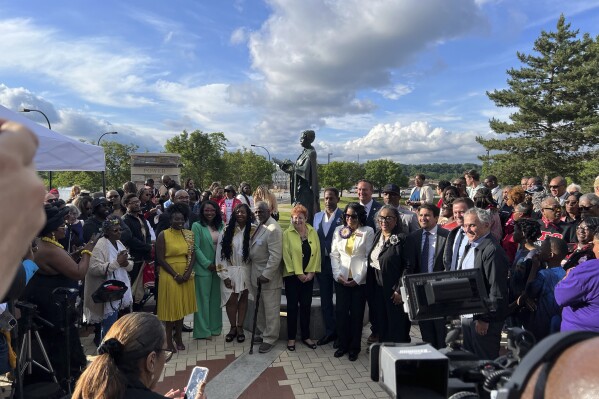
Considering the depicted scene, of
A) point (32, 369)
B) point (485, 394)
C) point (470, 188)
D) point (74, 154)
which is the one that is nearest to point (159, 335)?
point (485, 394)

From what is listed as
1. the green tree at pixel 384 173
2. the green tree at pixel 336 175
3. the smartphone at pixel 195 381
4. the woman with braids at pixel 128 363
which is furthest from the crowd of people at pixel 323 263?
the green tree at pixel 384 173

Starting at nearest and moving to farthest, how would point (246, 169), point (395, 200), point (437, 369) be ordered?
1. point (437, 369)
2. point (395, 200)
3. point (246, 169)

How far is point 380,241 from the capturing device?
15.0 feet

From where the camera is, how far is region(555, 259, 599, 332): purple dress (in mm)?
2875

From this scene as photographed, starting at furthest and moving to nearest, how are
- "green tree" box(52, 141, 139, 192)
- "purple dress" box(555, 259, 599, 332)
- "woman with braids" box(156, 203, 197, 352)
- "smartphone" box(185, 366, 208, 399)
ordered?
"green tree" box(52, 141, 139, 192) < "woman with braids" box(156, 203, 197, 352) < "purple dress" box(555, 259, 599, 332) < "smartphone" box(185, 366, 208, 399)

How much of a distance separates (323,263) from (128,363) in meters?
3.55

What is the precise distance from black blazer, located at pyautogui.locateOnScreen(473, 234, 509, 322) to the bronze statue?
3.42m

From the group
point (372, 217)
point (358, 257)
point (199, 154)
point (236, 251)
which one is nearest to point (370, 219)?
point (372, 217)

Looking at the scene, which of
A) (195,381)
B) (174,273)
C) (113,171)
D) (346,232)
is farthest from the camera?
(113,171)

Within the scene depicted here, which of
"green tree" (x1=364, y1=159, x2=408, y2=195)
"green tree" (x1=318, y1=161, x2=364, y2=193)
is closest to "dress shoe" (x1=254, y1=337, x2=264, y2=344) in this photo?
"green tree" (x1=318, y1=161, x2=364, y2=193)

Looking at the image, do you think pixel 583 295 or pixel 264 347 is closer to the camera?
pixel 583 295

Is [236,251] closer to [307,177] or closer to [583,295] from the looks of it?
[307,177]

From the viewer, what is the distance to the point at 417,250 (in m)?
4.43

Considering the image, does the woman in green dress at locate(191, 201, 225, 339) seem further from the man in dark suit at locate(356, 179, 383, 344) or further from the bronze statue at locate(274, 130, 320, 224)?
the man in dark suit at locate(356, 179, 383, 344)
